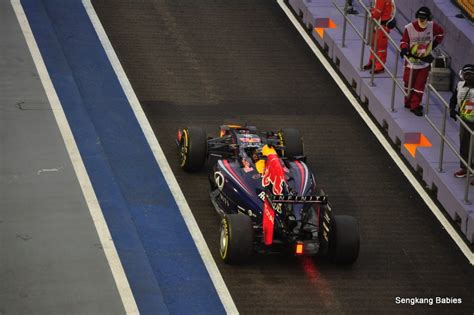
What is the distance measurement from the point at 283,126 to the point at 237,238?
5.46m

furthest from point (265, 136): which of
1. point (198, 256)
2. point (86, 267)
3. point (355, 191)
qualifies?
point (86, 267)

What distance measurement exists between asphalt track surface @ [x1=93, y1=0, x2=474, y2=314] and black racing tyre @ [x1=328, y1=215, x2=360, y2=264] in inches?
11.7

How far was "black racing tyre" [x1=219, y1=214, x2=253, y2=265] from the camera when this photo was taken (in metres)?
20.2

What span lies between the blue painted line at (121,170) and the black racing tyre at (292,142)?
2.10 metres

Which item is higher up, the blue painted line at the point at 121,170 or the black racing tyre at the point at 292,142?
the black racing tyre at the point at 292,142

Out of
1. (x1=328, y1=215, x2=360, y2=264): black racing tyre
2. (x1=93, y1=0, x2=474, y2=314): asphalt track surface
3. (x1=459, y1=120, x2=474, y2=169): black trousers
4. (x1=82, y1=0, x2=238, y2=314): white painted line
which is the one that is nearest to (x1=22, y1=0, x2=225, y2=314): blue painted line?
(x1=82, y1=0, x2=238, y2=314): white painted line

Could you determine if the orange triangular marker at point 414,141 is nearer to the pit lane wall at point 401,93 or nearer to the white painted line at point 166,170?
the pit lane wall at point 401,93

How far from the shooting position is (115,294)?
62.5 ft

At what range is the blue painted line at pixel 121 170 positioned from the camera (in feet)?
65.3

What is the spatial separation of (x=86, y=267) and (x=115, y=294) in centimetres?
88

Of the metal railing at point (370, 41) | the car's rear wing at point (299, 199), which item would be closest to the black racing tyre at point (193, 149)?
the car's rear wing at point (299, 199)

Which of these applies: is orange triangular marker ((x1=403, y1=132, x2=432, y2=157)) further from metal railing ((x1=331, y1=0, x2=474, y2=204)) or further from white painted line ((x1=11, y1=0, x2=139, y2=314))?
white painted line ((x1=11, y1=0, x2=139, y2=314))

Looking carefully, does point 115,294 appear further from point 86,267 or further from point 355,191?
point 355,191

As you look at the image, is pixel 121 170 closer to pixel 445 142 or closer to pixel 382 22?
pixel 445 142
